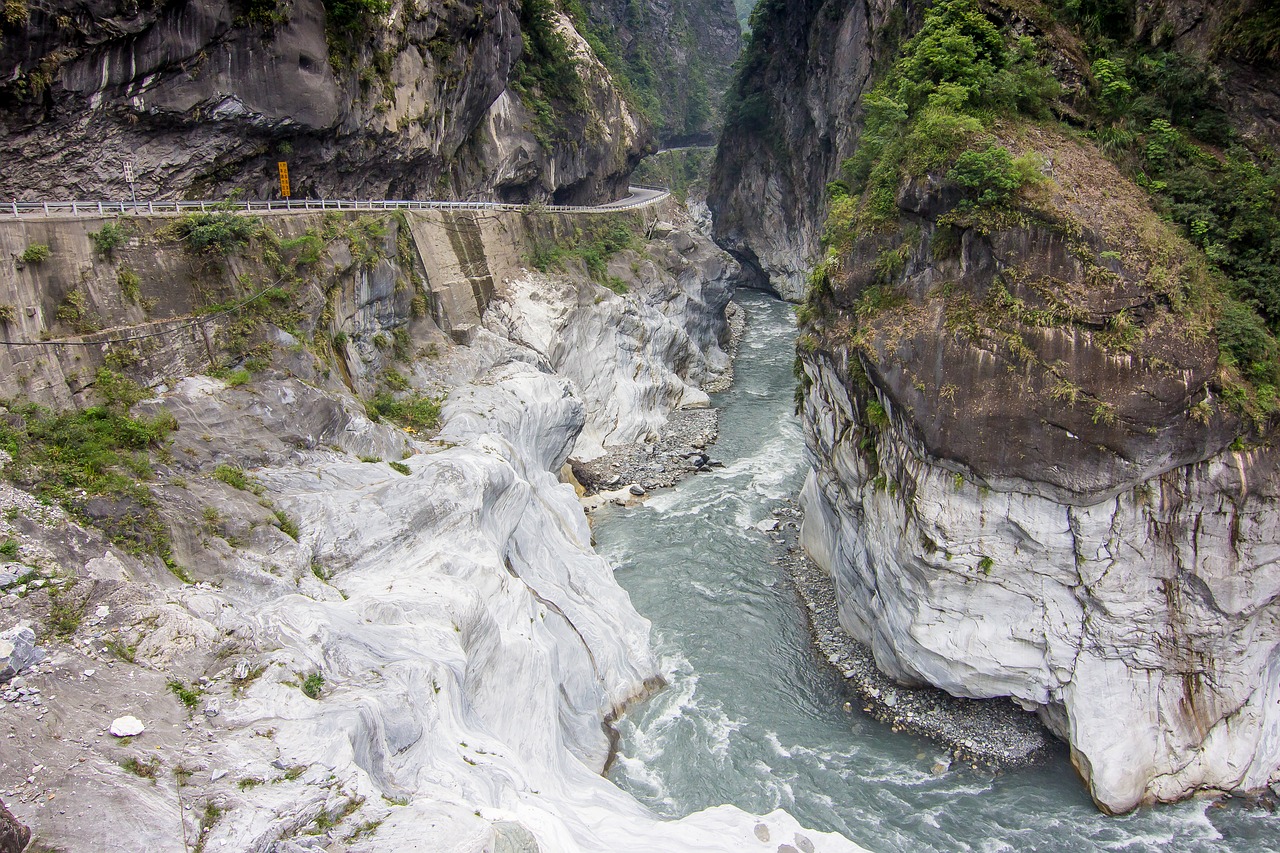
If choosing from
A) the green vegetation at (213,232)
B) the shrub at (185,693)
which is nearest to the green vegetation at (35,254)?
the green vegetation at (213,232)

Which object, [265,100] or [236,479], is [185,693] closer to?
[236,479]

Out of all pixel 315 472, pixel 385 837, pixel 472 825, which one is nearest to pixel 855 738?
pixel 472 825

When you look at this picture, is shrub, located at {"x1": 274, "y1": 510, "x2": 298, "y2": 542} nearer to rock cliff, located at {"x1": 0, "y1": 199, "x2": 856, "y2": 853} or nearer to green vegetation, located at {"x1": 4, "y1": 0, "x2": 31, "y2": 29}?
rock cliff, located at {"x1": 0, "y1": 199, "x2": 856, "y2": 853}

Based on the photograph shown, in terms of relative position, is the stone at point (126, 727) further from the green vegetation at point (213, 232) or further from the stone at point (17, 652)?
the green vegetation at point (213, 232)

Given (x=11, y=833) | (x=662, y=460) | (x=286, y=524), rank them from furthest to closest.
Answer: (x=662, y=460), (x=286, y=524), (x=11, y=833)

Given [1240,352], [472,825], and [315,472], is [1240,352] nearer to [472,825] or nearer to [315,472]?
[472,825]

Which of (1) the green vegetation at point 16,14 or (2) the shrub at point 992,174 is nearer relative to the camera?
(2) the shrub at point 992,174

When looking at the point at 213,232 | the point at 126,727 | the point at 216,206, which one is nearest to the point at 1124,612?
the point at 126,727

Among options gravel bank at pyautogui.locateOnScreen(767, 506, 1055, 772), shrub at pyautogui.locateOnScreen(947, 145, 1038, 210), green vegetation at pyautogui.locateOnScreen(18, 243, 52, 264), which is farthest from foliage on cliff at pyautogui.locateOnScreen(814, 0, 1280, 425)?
green vegetation at pyautogui.locateOnScreen(18, 243, 52, 264)
